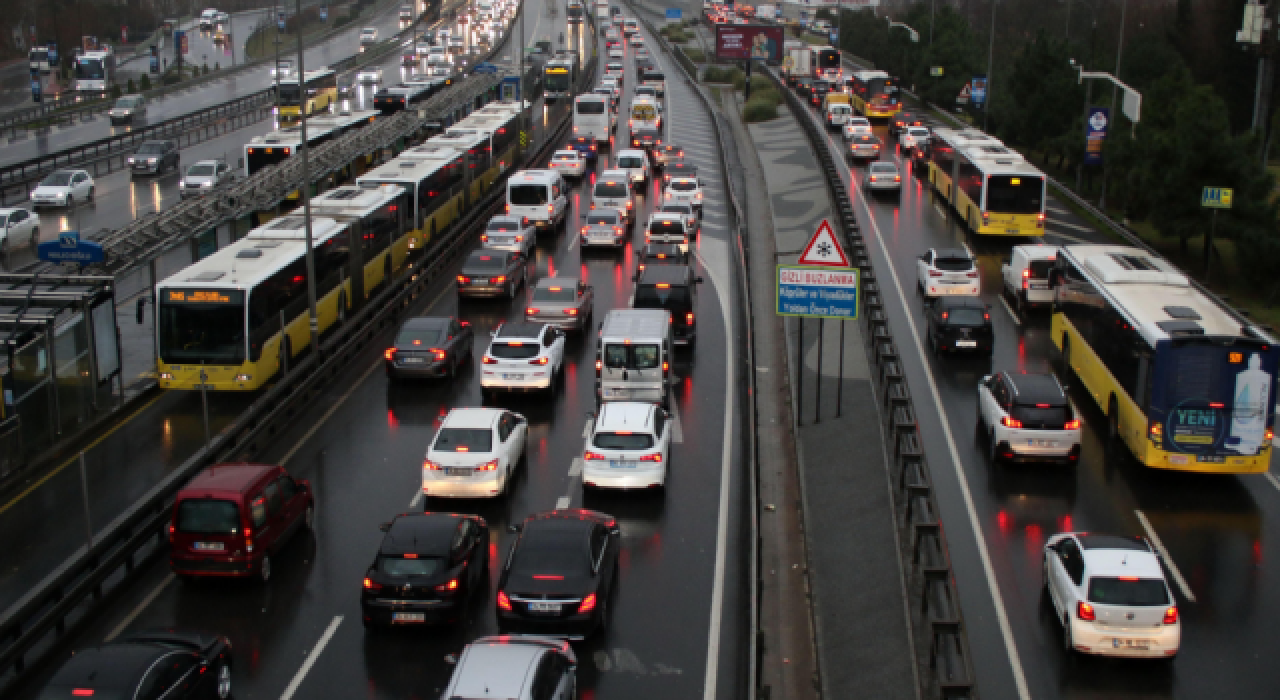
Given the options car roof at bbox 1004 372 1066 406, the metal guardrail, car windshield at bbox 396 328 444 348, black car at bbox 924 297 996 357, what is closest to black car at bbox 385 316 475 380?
car windshield at bbox 396 328 444 348

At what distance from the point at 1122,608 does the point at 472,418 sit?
438 inches

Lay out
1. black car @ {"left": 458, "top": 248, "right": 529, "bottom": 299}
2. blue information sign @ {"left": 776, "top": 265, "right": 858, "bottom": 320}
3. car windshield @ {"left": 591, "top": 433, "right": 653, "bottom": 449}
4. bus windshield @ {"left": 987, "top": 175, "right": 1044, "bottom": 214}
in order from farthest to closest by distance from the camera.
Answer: bus windshield @ {"left": 987, "top": 175, "right": 1044, "bottom": 214}
black car @ {"left": 458, "top": 248, "right": 529, "bottom": 299}
blue information sign @ {"left": 776, "top": 265, "right": 858, "bottom": 320}
car windshield @ {"left": 591, "top": 433, "right": 653, "bottom": 449}

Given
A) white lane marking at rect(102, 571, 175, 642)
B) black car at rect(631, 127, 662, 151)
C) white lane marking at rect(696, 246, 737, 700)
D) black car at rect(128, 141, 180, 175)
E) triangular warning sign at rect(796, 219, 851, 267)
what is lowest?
white lane marking at rect(102, 571, 175, 642)

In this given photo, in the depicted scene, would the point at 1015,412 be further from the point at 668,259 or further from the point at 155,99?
the point at 155,99

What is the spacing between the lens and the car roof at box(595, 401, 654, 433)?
70.8 ft

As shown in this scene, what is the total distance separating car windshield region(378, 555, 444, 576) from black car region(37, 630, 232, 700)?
249 centimetres

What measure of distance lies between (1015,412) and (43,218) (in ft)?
132

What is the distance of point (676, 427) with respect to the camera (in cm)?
2547

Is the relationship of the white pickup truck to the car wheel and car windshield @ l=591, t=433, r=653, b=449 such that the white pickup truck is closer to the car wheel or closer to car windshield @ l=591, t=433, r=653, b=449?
car windshield @ l=591, t=433, r=653, b=449

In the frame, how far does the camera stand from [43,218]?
48.1 meters

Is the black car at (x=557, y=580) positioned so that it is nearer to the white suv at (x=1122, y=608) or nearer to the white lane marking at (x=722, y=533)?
the white lane marking at (x=722, y=533)

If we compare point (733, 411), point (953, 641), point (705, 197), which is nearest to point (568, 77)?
point (705, 197)

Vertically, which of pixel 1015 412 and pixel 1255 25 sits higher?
pixel 1255 25

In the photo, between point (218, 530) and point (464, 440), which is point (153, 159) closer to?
point (464, 440)
